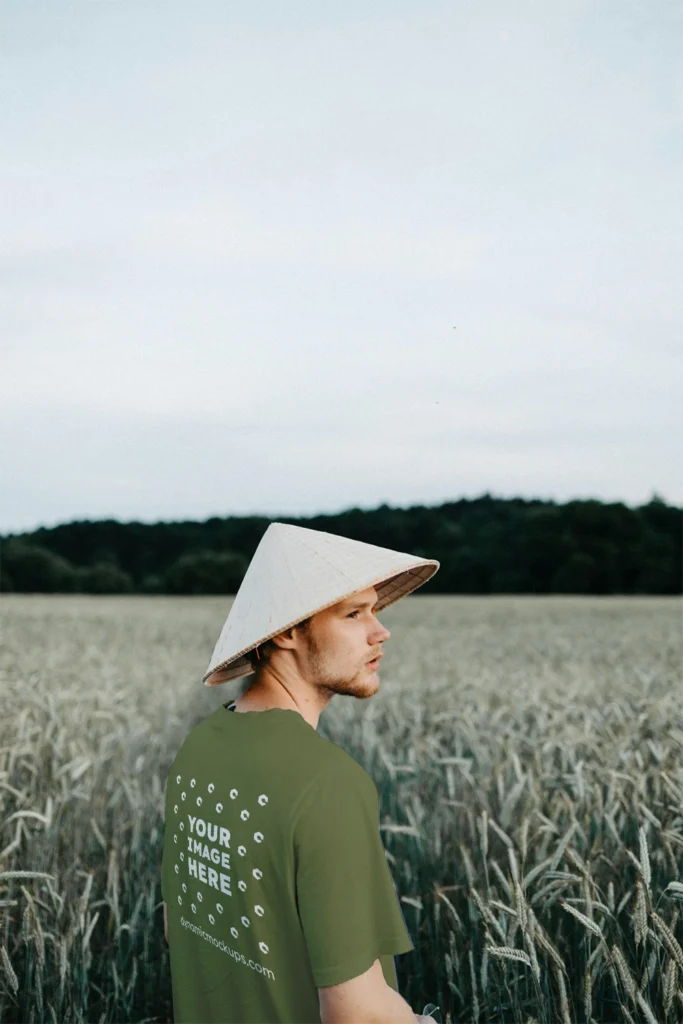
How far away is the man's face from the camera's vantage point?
5.51 feet

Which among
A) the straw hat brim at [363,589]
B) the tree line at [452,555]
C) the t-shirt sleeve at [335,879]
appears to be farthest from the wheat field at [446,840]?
the tree line at [452,555]

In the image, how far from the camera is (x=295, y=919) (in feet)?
4.70

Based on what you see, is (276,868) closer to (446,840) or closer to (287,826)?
(287,826)

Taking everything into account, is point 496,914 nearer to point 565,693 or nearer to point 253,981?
point 253,981

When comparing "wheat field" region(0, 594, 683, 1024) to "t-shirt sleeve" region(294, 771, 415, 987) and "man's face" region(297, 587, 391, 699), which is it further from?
"t-shirt sleeve" region(294, 771, 415, 987)

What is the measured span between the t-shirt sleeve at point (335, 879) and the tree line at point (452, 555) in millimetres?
43243

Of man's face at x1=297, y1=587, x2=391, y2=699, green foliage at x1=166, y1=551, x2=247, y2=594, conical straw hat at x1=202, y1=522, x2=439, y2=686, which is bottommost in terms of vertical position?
green foliage at x1=166, y1=551, x2=247, y2=594

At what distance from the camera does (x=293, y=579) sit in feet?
5.46

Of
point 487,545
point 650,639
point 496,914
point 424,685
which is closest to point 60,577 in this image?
point 487,545

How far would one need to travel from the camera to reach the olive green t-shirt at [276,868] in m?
1.37

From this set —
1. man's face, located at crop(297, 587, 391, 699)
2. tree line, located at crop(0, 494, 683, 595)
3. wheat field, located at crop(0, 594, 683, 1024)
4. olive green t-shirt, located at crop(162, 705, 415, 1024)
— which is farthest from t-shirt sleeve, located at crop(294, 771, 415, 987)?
tree line, located at crop(0, 494, 683, 595)

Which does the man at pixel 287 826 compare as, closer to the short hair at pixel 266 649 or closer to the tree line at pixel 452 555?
the short hair at pixel 266 649

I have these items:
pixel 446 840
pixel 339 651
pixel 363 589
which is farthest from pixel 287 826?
pixel 446 840

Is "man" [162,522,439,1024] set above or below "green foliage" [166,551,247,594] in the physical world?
above
